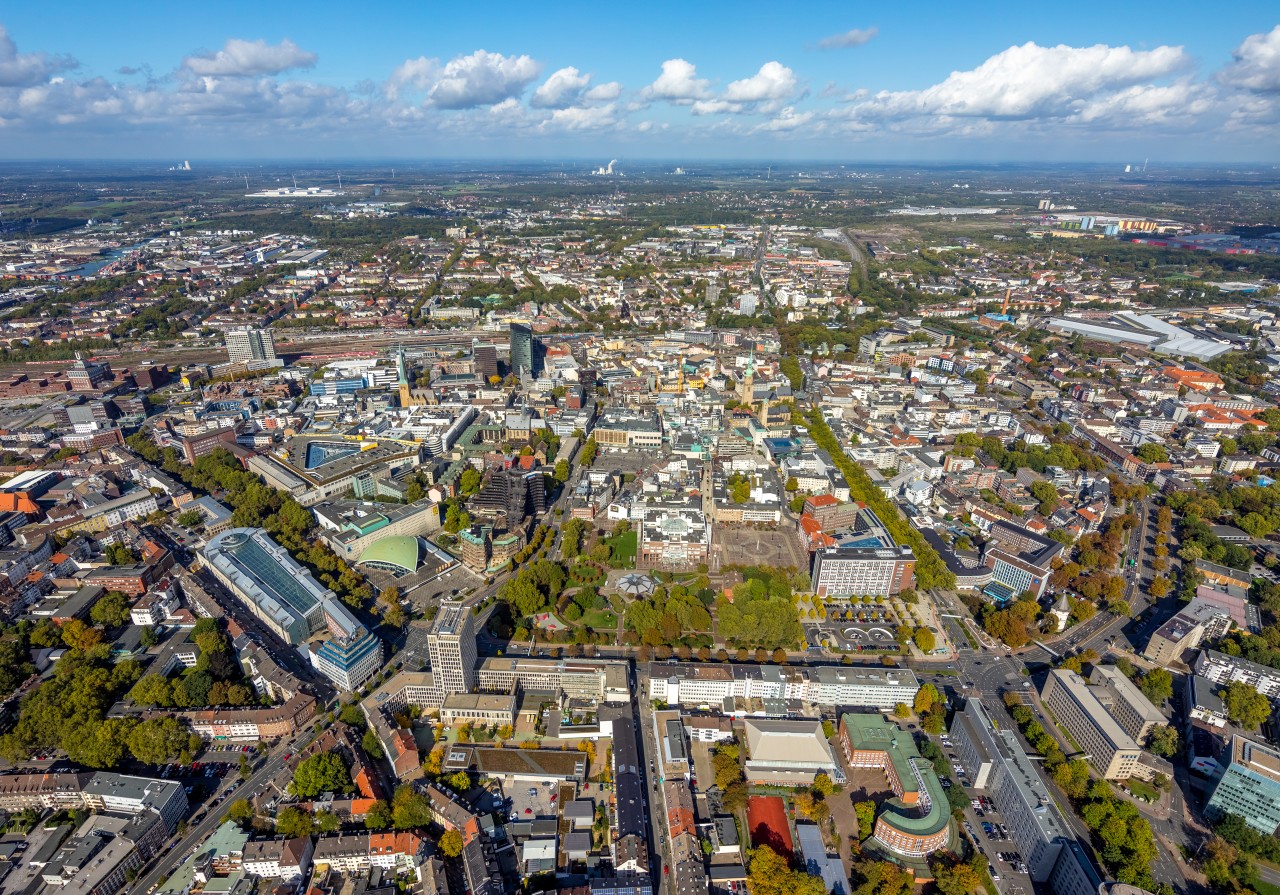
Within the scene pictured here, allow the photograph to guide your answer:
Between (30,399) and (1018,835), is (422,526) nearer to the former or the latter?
(1018,835)

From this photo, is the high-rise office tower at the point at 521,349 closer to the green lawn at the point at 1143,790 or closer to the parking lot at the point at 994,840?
the parking lot at the point at 994,840

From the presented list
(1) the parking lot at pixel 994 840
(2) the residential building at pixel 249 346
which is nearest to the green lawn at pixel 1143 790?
(1) the parking lot at pixel 994 840

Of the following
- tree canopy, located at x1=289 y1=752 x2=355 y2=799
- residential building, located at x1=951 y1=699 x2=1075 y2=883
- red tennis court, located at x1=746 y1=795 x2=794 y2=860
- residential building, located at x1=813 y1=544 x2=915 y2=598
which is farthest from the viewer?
residential building, located at x1=813 y1=544 x2=915 y2=598

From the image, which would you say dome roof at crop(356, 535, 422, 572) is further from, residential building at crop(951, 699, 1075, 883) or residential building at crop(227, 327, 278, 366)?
residential building at crop(227, 327, 278, 366)

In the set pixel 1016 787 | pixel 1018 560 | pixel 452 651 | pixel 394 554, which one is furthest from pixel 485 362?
pixel 1016 787

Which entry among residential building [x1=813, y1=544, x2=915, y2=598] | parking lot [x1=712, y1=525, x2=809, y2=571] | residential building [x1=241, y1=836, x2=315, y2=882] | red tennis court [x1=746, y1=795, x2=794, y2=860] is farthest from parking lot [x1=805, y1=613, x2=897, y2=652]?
residential building [x1=241, y1=836, x2=315, y2=882]

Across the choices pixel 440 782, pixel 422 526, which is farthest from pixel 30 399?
pixel 440 782
